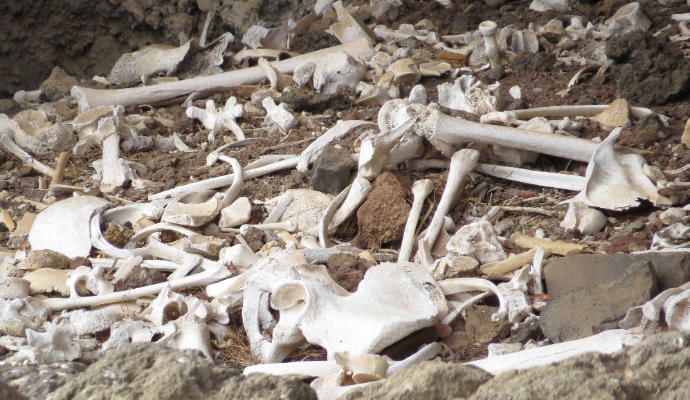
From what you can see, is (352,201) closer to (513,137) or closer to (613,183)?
(513,137)

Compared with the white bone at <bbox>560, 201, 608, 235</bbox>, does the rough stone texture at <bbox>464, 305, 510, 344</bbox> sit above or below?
above

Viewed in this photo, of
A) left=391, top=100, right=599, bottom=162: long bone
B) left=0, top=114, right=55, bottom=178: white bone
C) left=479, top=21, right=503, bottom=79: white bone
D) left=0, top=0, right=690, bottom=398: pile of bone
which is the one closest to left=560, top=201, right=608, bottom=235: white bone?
left=0, top=0, right=690, bottom=398: pile of bone

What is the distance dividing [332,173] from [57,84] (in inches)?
93.4

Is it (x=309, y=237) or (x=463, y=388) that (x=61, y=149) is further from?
(x=463, y=388)

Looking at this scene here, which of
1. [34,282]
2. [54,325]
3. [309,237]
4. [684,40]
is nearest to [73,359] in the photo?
[54,325]

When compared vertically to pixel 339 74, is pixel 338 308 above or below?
above

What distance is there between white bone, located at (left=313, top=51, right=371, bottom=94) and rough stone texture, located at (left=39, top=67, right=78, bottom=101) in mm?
1464

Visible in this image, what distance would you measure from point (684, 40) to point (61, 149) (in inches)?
115

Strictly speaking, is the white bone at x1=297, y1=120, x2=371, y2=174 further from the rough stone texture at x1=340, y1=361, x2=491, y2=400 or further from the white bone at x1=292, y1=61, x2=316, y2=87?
the rough stone texture at x1=340, y1=361, x2=491, y2=400

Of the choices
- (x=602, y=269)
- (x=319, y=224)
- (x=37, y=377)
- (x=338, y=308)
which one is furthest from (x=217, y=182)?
(x=37, y=377)

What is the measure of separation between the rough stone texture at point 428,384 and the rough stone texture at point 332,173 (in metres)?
2.06

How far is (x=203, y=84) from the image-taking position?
4.99 metres

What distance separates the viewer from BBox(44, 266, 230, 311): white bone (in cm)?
325

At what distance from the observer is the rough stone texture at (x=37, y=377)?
171 cm
